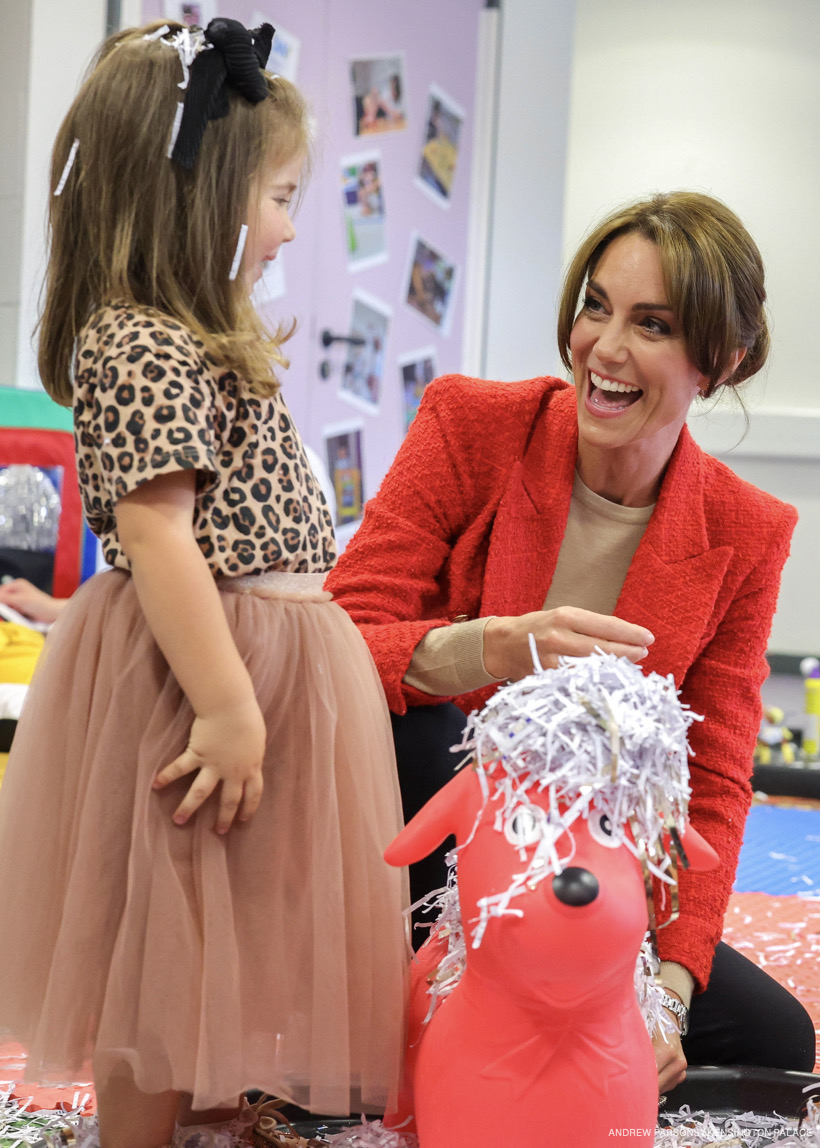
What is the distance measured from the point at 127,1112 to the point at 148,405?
0.48 meters

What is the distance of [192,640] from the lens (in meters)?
0.76

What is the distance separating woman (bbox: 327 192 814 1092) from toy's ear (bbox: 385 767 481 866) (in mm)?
273

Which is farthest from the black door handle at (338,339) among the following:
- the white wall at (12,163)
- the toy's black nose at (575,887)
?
the toy's black nose at (575,887)

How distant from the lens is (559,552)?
3.89 feet

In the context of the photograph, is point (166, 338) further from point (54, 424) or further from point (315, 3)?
point (315, 3)

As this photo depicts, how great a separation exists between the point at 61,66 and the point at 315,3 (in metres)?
0.90

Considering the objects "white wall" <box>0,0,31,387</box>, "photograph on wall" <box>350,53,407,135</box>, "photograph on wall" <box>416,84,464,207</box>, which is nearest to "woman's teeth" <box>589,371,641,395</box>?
"white wall" <box>0,0,31,387</box>

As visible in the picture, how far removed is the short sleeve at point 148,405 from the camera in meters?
0.76

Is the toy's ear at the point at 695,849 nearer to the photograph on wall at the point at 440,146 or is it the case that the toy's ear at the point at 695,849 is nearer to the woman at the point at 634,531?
the woman at the point at 634,531

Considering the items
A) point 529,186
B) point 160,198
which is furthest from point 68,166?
point 529,186

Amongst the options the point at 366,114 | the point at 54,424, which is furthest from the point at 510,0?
the point at 54,424

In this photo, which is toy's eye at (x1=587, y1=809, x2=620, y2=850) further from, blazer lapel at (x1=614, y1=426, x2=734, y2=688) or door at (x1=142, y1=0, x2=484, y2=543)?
door at (x1=142, y1=0, x2=484, y2=543)

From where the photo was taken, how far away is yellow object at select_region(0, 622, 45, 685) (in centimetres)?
175

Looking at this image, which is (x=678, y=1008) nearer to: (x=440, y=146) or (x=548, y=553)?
(x=548, y=553)
